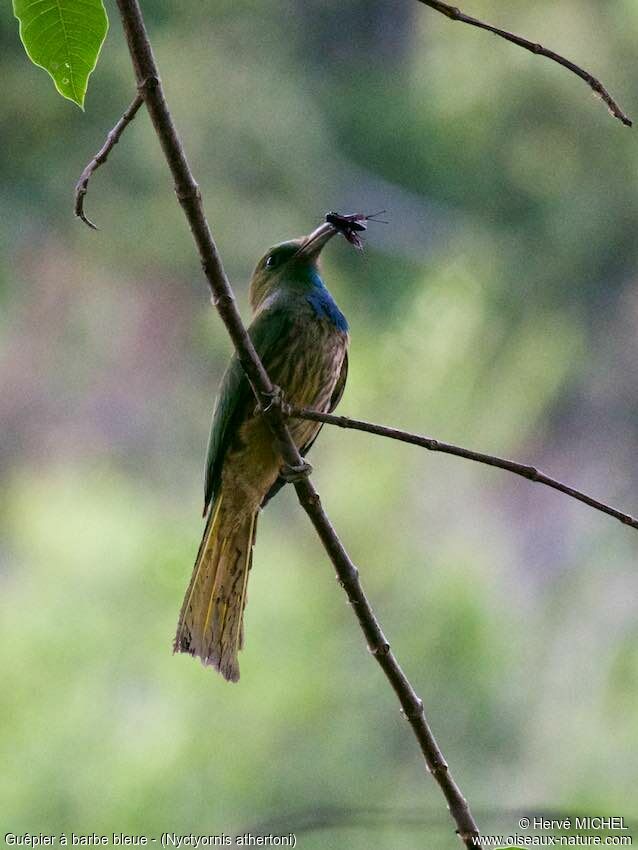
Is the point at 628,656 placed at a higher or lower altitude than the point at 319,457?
lower

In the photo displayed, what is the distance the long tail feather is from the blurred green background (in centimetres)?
177

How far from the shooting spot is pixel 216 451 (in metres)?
2.58

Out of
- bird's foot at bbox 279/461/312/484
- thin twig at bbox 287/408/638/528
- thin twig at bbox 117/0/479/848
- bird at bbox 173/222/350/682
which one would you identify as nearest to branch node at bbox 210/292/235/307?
thin twig at bbox 117/0/479/848

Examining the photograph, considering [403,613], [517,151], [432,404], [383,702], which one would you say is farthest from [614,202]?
[383,702]

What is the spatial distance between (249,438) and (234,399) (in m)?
0.09

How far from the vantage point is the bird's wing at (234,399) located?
2539 mm

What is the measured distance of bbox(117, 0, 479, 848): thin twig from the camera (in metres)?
1.44

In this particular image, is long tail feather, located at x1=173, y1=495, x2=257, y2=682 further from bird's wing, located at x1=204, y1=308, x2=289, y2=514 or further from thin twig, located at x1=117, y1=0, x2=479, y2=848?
thin twig, located at x1=117, y1=0, x2=479, y2=848

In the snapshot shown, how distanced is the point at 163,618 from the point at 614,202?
350 centimetres

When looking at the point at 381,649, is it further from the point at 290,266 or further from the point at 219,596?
the point at 290,266

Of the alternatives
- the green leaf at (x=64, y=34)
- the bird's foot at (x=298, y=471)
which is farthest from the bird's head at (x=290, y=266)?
the green leaf at (x=64, y=34)

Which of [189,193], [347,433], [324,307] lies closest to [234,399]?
[324,307]

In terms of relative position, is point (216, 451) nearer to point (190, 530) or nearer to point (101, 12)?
point (101, 12)

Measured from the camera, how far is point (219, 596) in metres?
2.45
